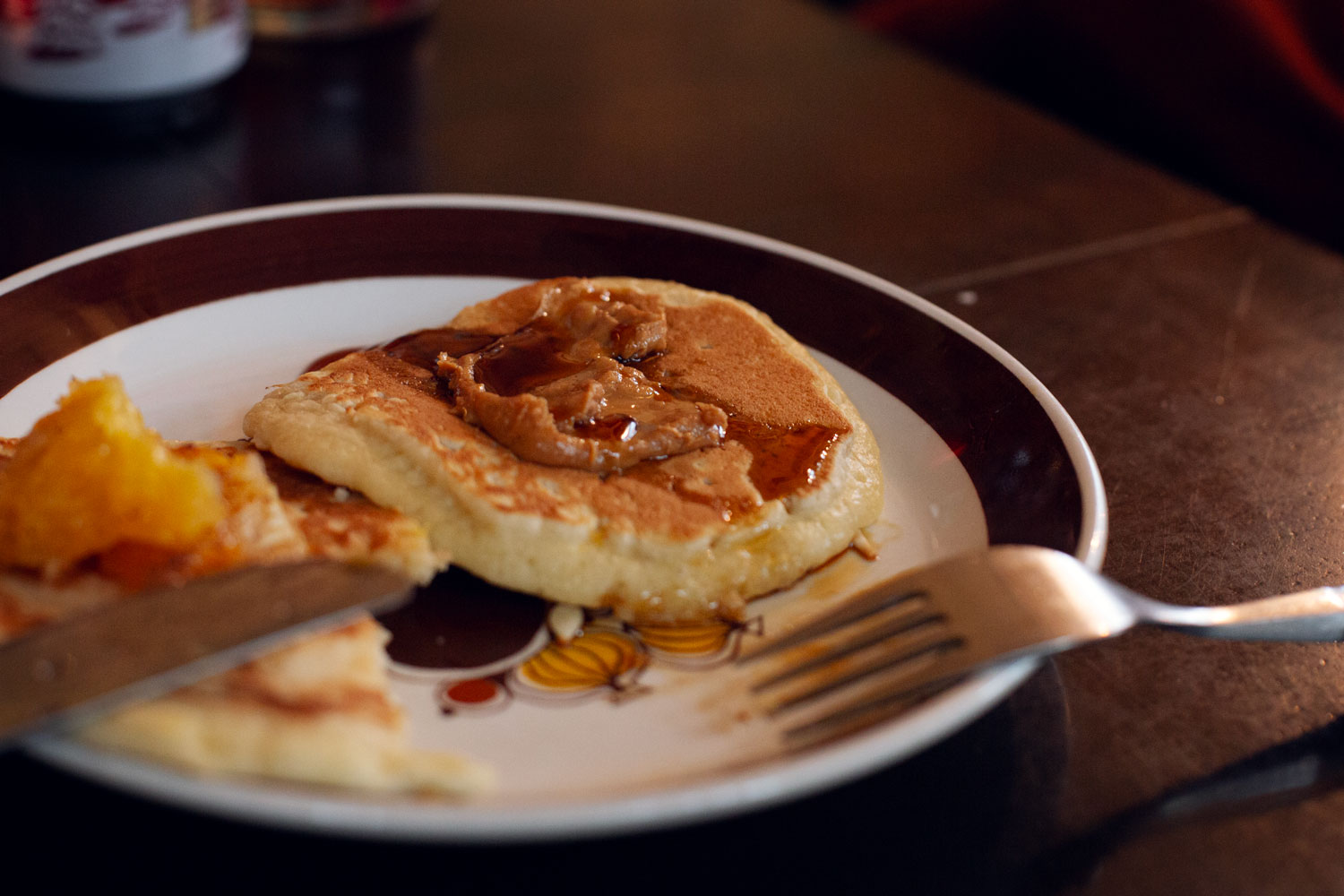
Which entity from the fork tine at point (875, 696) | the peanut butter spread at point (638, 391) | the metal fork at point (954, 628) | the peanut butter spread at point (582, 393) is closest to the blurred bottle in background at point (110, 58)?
the peanut butter spread at point (638, 391)

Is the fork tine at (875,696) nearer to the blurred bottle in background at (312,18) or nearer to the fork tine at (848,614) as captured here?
the fork tine at (848,614)

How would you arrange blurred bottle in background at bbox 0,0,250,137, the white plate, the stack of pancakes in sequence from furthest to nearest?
blurred bottle in background at bbox 0,0,250,137 < the stack of pancakes < the white plate

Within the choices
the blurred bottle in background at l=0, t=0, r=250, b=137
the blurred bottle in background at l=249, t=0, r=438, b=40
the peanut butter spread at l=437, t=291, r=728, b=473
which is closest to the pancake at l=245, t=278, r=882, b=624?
the peanut butter spread at l=437, t=291, r=728, b=473

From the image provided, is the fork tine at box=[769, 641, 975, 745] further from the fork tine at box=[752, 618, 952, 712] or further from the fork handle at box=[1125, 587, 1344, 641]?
the fork handle at box=[1125, 587, 1344, 641]

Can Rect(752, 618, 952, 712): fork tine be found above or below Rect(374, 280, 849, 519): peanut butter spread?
below

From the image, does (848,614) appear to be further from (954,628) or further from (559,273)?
(559,273)
